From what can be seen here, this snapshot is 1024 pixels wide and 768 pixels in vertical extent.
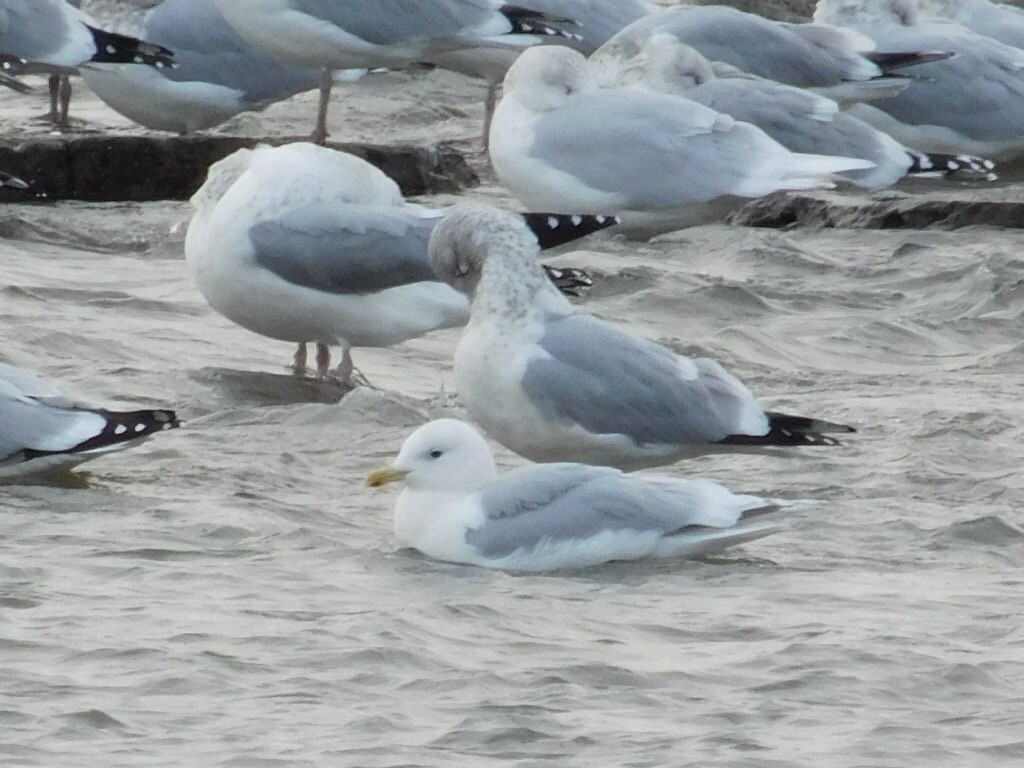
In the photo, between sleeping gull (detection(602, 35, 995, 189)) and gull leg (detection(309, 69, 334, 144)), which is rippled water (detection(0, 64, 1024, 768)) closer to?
sleeping gull (detection(602, 35, 995, 189))

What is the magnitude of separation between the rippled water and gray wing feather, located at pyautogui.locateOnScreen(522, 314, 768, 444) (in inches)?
10.2

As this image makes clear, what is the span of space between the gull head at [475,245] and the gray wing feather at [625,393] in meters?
0.23

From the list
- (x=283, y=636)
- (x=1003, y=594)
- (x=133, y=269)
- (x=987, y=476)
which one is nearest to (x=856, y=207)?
(x=133, y=269)

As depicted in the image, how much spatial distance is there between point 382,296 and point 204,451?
42.2 inches

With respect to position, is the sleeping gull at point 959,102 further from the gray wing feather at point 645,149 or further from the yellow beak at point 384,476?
the yellow beak at point 384,476

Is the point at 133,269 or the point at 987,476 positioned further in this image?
the point at 133,269

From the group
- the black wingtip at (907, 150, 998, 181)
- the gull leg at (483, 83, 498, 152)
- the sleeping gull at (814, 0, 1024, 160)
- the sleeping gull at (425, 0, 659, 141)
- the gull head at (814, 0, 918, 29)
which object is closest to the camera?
the black wingtip at (907, 150, 998, 181)

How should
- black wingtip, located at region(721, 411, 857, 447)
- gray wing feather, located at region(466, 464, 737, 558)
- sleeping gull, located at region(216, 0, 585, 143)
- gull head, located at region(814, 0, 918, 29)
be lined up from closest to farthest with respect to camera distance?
gray wing feather, located at region(466, 464, 737, 558), black wingtip, located at region(721, 411, 857, 447), sleeping gull, located at region(216, 0, 585, 143), gull head, located at region(814, 0, 918, 29)

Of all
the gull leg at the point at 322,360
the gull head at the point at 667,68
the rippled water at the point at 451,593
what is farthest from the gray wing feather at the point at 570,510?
the gull head at the point at 667,68

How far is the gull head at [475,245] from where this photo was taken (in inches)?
244

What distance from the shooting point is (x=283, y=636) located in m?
4.54

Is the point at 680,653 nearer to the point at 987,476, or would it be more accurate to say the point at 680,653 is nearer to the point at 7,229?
the point at 987,476

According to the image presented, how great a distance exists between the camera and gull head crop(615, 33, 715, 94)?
32.9 feet

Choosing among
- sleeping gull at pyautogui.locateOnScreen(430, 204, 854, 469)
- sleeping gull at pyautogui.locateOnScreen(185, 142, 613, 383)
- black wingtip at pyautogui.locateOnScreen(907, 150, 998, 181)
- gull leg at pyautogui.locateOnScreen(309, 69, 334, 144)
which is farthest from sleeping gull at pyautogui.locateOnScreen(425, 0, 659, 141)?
sleeping gull at pyautogui.locateOnScreen(430, 204, 854, 469)
